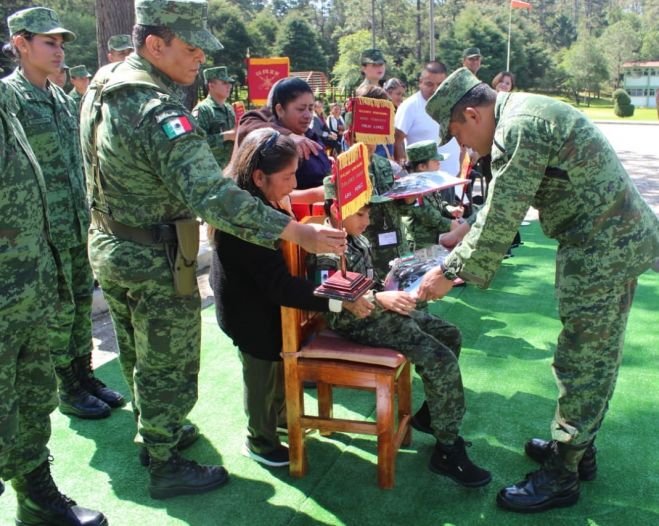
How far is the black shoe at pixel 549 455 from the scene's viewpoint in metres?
2.58

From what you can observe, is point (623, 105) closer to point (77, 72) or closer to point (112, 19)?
point (77, 72)

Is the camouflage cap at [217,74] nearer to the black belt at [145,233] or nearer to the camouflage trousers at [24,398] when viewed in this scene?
the black belt at [145,233]

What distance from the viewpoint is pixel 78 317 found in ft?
10.6

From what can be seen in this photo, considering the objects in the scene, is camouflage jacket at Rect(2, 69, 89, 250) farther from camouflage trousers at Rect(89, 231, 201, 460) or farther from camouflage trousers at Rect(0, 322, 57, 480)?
camouflage trousers at Rect(0, 322, 57, 480)

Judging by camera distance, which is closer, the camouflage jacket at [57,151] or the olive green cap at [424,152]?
the camouflage jacket at [57,151]

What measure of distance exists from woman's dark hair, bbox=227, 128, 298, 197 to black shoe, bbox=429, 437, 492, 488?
135 centimetres

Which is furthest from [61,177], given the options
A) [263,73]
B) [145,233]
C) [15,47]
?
[263,73]

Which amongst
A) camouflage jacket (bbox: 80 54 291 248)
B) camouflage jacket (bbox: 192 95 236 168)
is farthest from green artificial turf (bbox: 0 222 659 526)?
camouflage jacket (bbox: 192 95 236 168)

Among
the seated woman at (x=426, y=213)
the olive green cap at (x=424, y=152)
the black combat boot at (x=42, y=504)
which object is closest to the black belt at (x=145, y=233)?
the black combat boot at (x=42, y=504)

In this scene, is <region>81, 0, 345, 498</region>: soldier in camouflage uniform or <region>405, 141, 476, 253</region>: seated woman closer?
<region>81, 0, 345, 498</region>: soldier in camouflage uniform

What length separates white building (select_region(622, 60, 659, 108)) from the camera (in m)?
53.5

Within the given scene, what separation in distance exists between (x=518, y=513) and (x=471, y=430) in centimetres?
61

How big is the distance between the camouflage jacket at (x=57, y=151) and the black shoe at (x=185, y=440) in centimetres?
109

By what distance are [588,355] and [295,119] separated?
2025 millimetres
